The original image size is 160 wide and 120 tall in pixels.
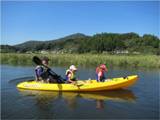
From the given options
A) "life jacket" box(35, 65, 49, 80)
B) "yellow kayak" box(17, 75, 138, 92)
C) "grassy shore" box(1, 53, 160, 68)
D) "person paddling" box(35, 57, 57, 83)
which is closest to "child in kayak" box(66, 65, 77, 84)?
"yellow kayak" box(17, 75, 138, 92)

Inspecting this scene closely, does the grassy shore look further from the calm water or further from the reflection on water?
the reflection on water

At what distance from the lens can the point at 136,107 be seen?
9750 mm

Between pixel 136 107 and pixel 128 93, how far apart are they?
8.52 feet

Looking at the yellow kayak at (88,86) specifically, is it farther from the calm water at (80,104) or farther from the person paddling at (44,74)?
the person paddling at (44,74)

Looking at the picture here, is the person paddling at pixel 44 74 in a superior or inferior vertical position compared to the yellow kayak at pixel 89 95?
superior

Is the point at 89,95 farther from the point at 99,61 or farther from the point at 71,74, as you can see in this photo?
the point at 99,61

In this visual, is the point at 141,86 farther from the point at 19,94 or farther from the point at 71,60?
the point at 71,60

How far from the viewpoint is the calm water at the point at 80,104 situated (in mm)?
8633

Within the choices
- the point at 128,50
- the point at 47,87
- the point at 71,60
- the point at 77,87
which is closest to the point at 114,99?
the point at 77,87

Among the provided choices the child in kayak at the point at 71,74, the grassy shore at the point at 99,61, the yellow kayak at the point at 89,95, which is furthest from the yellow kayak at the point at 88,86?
the grassy shore at the point at 99,61

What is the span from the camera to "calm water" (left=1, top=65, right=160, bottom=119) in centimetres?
863

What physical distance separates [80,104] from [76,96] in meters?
1.58

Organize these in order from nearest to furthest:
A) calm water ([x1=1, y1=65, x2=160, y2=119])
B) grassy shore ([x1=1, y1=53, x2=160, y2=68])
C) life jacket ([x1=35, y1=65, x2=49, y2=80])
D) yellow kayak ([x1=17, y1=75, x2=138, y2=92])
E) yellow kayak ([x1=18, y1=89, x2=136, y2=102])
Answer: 1. calm water ([x1=1, y1=65, x2=160, y2=119])
2. yellow kayak ([x1=18, y1=89, x2=136, y2=102])
3. yellow kayak ([x1=17, y1=75, x2=138, y2=92])
4. life jacket ([x1=35, y1=65, x2=49, y2=80])
5. grassy shore ([x1=1, y1=53, x2=160, y2=68])

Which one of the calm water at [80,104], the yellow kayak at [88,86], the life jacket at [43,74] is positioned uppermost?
the life jacket at [43,74]
